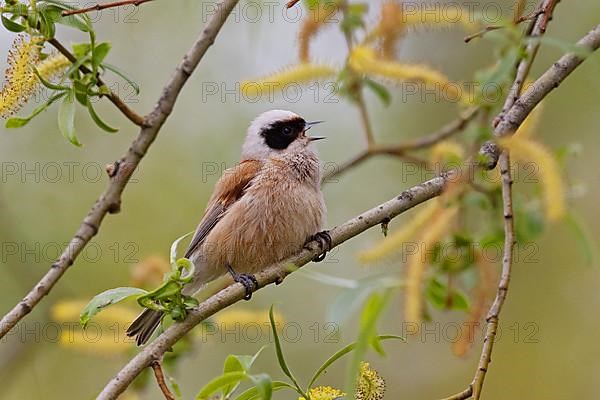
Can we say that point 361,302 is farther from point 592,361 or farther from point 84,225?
point 592,361

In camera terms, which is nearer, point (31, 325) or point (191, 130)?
point (31, 325)

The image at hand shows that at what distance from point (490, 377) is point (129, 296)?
510cm

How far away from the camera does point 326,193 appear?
8.55m

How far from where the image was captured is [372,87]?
4.18m

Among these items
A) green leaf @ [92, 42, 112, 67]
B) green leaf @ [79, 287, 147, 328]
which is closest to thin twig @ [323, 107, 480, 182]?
green leaf @ [92, 42, 112, 67]

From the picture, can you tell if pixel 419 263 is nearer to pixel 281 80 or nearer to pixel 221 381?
pixel 221 381

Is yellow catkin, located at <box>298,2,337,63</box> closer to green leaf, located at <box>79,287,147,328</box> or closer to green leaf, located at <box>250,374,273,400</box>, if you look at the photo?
green leaf, located at <box>79,287,147,328</box>

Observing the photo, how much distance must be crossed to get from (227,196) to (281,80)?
3.87ft

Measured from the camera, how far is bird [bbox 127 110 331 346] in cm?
441

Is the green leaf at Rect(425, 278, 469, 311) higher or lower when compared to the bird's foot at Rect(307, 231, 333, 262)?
lower

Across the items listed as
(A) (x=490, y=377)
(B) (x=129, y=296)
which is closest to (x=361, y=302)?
(B) (x=129, y=296)

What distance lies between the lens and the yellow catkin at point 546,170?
272 centimetres

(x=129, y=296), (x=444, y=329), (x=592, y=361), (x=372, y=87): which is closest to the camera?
(x=129, y=296)

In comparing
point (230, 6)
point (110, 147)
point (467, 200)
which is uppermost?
point (110, 147)
